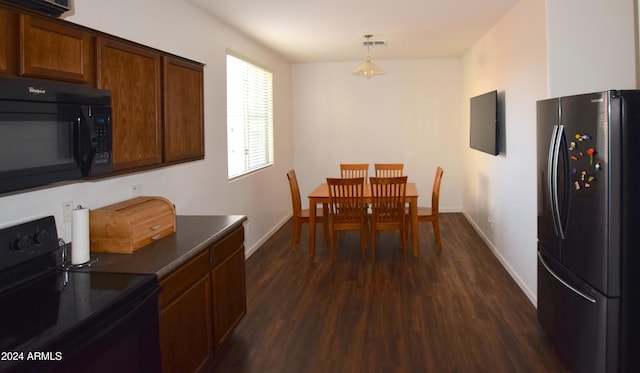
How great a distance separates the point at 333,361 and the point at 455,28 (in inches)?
155

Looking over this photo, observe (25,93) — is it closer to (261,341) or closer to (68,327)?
(68,327)

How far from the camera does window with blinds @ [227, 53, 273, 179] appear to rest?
513 cm

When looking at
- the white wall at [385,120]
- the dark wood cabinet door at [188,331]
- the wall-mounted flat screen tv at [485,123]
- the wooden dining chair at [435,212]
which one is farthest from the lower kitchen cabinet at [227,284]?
the white wall at [385,120]

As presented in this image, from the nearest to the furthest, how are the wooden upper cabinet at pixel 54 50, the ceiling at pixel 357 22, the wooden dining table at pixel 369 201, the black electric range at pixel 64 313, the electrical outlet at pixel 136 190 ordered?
the black electric range at pixel 64 313
the wooden upper cabinet at pixel 54 50
the electrical outlet at pixel 136 190
the ceiling at pixel 357 22
the wooden dining table at pixel 369 201

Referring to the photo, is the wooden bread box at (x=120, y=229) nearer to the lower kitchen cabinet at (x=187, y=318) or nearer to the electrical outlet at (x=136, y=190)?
the lower kitchen cabinet at (x=187, y=318)

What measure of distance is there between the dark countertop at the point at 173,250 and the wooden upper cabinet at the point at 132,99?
448 millimetres

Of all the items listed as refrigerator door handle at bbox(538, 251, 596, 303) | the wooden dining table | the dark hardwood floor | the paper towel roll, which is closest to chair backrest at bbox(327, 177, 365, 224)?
the wooden dining table

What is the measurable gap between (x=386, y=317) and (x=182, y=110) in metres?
2.12

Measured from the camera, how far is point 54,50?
6.37 feet

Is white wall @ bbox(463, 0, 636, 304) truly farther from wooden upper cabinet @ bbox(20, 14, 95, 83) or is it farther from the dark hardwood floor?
wooden upper cabinet @ bbox(20, 14, 95, 83)

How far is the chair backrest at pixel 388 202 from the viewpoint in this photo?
16.6 ft

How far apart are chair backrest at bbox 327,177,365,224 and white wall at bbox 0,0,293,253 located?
39.2 inches

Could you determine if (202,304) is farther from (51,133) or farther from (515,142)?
(515,142)

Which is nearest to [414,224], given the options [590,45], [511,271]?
[511,271]
